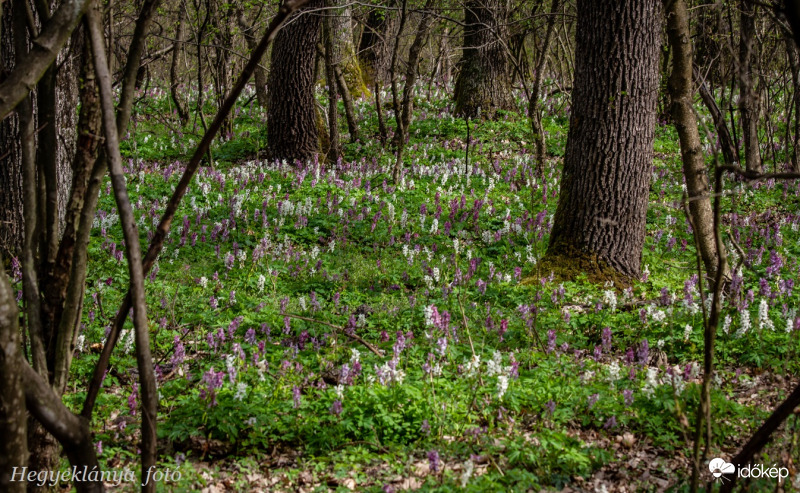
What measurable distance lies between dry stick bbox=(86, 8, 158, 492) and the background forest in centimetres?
1

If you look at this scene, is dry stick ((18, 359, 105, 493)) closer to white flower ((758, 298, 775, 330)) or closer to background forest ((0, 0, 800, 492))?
background forest ((0, 0, 800, 492))

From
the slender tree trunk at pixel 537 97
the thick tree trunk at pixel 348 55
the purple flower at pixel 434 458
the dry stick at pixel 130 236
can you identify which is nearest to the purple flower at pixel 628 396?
the purple flower at pixel 434 458

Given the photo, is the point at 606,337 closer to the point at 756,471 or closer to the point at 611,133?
the point at 756,471

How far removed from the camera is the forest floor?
405 cm

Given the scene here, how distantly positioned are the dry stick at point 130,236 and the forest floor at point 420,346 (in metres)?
1.22

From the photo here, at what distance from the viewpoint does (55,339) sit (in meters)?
3.06

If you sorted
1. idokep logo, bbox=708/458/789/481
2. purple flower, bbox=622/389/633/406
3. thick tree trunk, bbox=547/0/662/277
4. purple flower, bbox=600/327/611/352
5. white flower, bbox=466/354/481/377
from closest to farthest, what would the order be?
idokep logo, bbox=708/458/789/481 < purple flower, bbox=622/389/633/406 < white flower, bbox=466/354/481/377 < purple flower, bbox=600/327/611/352 < thick tree trunk, bbox=547/0/662/277

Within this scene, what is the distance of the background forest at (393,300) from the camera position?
9.41ft

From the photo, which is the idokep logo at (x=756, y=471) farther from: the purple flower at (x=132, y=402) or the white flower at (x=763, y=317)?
the purple flower at (x=132, y=402)

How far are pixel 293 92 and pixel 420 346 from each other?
29.0 ft

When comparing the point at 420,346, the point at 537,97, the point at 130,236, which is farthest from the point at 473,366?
the point at 537,97

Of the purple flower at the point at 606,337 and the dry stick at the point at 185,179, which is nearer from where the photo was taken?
the dry stick at the point at 185,179

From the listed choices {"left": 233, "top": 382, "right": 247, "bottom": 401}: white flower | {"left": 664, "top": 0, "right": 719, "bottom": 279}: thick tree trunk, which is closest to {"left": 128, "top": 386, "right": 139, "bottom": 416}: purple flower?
{"left": 233, "top": 382, "right": 247, "bottom": 401}: white flower

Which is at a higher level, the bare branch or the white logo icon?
the bare branch
